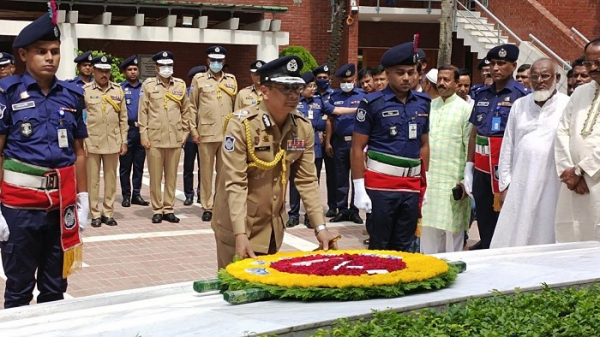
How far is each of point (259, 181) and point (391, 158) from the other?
1.68 metres

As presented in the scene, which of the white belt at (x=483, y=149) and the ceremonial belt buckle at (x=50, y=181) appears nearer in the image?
the ceremonial belt buckle at (x=50, y=181)

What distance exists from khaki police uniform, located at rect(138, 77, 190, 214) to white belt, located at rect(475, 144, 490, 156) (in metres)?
4.57

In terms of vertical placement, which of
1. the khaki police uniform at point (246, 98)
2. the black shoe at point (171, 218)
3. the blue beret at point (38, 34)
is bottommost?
the black shoe at point (171, 218)

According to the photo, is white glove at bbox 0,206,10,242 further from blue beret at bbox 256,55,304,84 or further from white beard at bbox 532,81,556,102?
white beard at bbox 532,81,556,102

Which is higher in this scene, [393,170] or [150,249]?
[393,170]

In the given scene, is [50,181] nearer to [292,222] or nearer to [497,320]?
[497,320]

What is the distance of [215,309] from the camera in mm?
4137

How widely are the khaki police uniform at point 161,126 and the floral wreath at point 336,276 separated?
21.7ft

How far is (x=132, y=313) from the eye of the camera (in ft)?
13.5

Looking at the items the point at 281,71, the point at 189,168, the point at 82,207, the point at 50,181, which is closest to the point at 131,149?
the point at 189,168

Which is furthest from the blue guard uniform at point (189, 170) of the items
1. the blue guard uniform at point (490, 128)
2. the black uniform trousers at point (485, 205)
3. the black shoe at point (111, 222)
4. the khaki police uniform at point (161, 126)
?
the blue guard uniform at point (490, 128)

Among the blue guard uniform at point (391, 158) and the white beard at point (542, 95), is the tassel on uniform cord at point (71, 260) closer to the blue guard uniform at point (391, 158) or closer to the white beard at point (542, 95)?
the blue guard uniform at point (391, 158)

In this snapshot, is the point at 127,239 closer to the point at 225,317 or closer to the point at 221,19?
the point at 225,317

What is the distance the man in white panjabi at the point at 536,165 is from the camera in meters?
7.29
